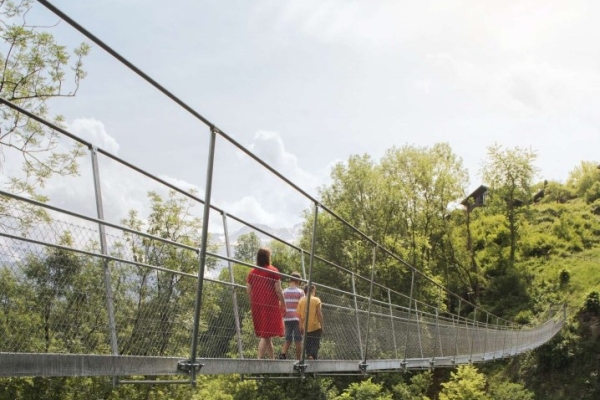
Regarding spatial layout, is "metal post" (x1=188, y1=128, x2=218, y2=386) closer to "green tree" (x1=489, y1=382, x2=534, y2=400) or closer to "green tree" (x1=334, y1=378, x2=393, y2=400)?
"green tree" (x1=334, y1=378, x2=393, y2=400)

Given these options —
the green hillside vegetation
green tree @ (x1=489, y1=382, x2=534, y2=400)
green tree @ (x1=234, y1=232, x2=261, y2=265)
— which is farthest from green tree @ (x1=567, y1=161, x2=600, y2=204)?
green tree @ (x1=234, y1=232, x2=261, y2=265)

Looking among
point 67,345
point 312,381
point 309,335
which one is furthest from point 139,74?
point 312,381

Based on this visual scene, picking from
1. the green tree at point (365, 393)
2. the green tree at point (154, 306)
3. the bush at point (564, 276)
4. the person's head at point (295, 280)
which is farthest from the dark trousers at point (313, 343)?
the bush at point (564, 276)

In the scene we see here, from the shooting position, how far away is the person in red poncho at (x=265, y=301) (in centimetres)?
561

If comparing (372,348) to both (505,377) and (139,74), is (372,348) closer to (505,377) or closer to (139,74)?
(139,74)

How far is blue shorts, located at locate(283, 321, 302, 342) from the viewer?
6.42 metres

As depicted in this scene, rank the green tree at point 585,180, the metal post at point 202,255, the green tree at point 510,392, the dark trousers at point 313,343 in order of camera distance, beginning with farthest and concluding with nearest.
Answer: the green tree at point 585,180
the green tree at point 510,392
the dark trousers at point 313,343
the metal post at point 202,255

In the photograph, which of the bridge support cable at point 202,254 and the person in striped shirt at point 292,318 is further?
the person in striped shirt at point 292,318

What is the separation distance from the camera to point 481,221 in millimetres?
46562

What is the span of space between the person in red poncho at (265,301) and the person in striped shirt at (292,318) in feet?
1.15

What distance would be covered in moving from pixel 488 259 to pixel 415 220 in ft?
23.6

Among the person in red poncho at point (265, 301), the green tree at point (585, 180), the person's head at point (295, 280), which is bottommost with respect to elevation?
the person in red poncho at point (265, 301)

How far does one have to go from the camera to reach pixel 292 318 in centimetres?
641

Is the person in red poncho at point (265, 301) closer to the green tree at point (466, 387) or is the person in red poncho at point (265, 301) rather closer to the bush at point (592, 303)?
the green tree at point (466, 387)
